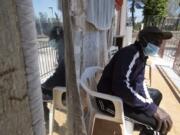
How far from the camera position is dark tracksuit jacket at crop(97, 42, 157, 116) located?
1.88 meters

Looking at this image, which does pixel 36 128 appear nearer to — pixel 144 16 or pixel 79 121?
pixel 79 121

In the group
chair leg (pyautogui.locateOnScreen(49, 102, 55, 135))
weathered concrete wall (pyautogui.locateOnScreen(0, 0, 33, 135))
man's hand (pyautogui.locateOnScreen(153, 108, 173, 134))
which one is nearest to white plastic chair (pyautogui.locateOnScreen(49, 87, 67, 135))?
chair leg (pyautogui.locateOnScreen(49, 102, 55, 135))

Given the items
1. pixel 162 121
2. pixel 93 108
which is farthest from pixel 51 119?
pixel 162 121

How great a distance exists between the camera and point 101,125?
8.20ft

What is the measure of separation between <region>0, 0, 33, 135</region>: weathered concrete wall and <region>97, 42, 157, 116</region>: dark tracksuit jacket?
4.60 feet

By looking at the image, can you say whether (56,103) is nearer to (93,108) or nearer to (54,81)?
(54,81)

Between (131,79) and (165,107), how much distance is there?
1.80 meters

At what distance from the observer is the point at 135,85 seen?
1.95 metres

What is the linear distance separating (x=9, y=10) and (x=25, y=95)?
168 millimetres

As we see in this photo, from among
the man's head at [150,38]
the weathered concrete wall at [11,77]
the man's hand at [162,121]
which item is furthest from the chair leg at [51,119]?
the weathered concrete wall at [11,77]

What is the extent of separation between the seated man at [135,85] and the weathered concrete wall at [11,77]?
4.60ft

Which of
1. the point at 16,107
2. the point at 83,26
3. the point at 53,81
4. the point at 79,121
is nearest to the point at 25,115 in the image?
the point at 16,107

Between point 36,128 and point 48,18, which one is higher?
point 48,18

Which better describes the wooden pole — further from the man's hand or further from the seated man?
the man's hand
